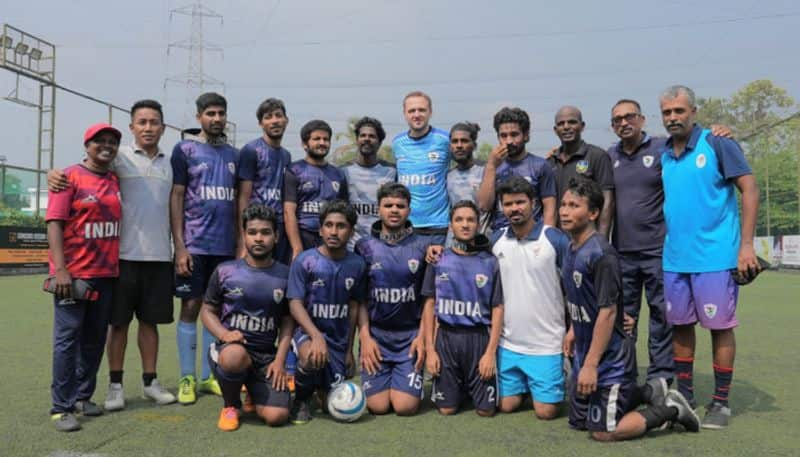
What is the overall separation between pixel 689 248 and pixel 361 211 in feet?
8.85

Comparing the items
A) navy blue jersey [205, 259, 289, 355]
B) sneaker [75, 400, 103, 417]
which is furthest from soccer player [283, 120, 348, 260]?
sneaker [75, 400, 103, 417]

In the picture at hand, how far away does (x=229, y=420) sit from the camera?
389 cm

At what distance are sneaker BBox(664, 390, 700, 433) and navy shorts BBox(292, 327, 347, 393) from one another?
2.24m

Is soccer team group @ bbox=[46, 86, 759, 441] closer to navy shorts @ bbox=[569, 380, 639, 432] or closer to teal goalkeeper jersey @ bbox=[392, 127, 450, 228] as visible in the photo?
navy shorts @ bbox=[569, 380, 639, 432]

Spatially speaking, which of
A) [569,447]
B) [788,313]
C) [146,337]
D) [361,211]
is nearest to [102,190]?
[146,337]

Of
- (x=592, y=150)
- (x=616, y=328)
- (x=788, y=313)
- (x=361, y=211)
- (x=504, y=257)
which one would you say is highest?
(x=592, y=150)

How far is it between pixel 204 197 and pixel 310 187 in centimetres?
88

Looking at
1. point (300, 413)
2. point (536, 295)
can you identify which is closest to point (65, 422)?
point (300, 413)

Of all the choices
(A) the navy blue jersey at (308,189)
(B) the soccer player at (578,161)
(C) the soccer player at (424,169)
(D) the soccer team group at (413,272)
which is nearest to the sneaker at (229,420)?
(D) the soccer team group at (413,272)

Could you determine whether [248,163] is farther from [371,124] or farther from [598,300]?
[598,300]

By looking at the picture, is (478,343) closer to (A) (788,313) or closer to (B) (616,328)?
(B) (616,328)

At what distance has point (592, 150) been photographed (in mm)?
5070

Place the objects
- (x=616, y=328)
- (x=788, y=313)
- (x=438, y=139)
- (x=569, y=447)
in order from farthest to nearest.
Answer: (x=788, y=313)
(x=438, y=139)
(x=616, y=328)
(x=569, y=447)

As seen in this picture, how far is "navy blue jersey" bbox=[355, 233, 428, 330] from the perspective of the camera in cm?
467
